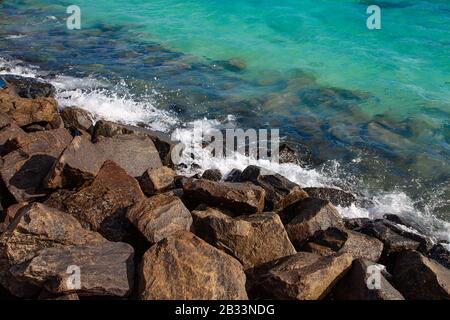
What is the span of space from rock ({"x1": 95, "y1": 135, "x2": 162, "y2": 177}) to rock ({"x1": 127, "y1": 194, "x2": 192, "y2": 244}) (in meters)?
1.34

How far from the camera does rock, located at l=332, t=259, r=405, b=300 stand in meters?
4.28

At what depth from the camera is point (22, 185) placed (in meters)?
5.51

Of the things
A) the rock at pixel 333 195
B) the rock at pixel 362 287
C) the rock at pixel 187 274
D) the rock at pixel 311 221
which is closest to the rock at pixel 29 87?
the rock at pixel 333 195

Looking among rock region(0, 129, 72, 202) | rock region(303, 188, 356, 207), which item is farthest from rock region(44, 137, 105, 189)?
rock region(303, 188, 356, 207)

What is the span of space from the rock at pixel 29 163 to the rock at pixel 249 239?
208 cm

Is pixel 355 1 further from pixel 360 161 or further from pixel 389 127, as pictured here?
pixel 360 161

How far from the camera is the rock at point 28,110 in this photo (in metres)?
7.14

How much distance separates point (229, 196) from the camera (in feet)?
17.6

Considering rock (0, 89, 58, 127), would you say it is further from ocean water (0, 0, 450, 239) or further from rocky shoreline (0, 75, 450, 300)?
ocean water (0, 0, 450, 239)

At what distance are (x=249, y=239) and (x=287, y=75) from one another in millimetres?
7515

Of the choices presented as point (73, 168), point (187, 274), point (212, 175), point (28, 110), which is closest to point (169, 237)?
point (187, 274)
